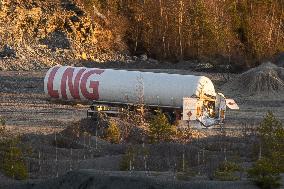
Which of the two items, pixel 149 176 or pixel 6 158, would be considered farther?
pixel 6 158

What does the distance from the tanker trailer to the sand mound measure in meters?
8.41

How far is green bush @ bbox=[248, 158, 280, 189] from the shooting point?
985 cm

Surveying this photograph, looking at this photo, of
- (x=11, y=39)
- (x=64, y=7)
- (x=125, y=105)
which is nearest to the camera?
(x=125, y=105)

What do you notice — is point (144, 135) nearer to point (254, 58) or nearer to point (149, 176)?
point (149, 176)

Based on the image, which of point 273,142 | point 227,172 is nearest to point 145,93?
point 273,142

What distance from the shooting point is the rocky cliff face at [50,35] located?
129ft

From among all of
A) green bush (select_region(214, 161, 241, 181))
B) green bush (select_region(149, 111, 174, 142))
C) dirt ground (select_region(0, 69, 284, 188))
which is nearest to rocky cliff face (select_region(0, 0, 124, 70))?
dirt ground (select_region(0, 69, 284, 188))

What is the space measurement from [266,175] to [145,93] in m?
12.0

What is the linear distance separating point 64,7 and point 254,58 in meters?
14.1

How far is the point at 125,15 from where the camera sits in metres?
52.0

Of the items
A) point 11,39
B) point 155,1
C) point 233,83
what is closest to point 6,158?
point 233,83

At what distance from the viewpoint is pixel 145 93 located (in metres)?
21.7

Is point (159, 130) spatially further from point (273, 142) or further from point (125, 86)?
point (125, 86)

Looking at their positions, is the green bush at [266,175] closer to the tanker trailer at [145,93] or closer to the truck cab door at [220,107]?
the tanker trailer at [145,93]
